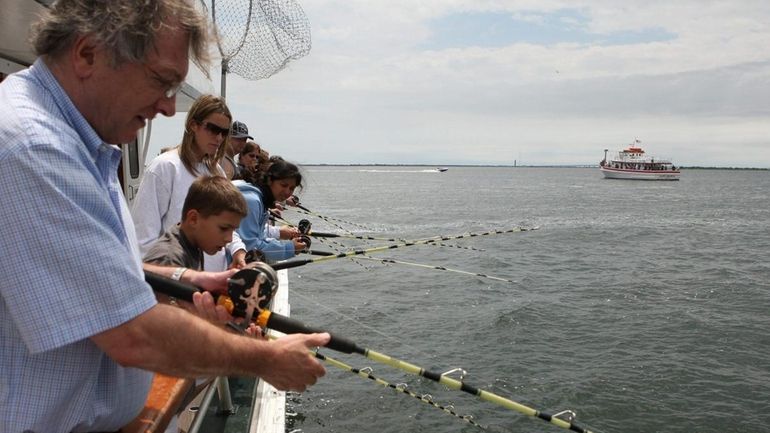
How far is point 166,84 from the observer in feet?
5.21

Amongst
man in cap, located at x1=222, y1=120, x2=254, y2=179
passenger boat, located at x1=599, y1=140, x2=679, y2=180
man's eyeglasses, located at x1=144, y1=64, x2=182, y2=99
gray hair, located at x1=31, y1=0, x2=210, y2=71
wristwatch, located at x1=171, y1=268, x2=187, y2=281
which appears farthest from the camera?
passenger boat, located at x1=599, y1=140, x2=679, y2=180

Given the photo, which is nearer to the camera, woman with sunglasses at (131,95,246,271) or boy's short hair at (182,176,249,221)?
boy's short hair at (182,176,249,221)

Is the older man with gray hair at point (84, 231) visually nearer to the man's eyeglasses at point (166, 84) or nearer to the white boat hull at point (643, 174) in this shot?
the man's eyeglasses at point (166, 84)

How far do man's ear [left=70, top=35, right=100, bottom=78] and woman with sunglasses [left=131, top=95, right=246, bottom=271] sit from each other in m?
2.30

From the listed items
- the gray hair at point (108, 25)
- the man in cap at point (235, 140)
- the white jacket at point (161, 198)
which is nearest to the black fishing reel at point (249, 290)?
the gray hair at point (108, 25)

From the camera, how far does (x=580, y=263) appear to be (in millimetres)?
21297

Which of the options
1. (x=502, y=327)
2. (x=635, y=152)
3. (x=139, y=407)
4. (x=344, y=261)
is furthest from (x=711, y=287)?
(x=635, y=152)

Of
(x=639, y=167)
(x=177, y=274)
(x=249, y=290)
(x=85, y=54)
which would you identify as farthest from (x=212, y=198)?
(x=639, y=167)

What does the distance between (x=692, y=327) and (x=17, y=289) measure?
47.0 ft

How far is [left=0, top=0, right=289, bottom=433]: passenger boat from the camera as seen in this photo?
7.02 ft

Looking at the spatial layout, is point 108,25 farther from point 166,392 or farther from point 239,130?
point 239,130

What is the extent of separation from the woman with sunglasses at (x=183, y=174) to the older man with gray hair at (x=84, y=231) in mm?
2184

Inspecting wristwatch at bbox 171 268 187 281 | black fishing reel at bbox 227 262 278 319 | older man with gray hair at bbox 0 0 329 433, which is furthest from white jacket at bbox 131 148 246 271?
older man with gray hair at bbox 0 0 329 433

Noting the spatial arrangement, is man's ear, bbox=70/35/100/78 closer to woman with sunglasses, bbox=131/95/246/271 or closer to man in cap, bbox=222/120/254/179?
woman with sunglasses, bbox=131/95/246/271
